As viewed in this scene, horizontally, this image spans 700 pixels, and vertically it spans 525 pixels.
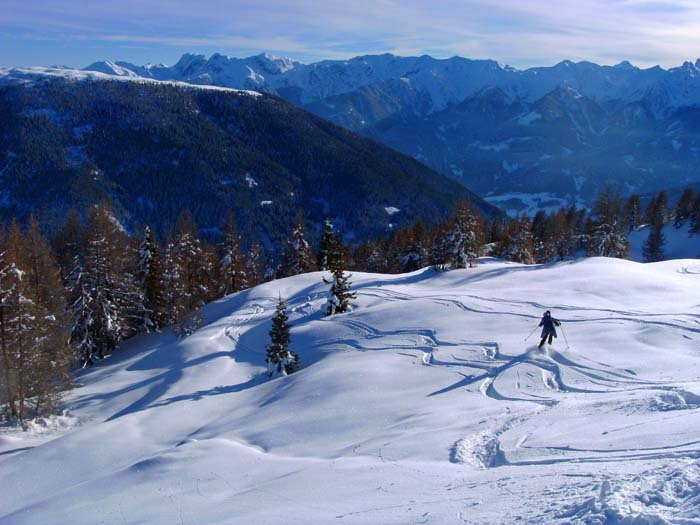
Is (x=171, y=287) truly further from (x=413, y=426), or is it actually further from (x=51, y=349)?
(x=413, y=426)

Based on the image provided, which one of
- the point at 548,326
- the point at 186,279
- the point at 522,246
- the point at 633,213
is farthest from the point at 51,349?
the point at 633,213

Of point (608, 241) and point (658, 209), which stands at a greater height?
point (658, 209)

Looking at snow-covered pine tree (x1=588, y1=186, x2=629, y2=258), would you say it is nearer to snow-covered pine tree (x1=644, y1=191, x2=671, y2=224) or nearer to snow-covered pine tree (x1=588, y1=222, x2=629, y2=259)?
snow-covered pine tree (x1=588, y1=222, x2=629, y2=259)

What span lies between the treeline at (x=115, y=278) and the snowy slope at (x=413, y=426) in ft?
9.71

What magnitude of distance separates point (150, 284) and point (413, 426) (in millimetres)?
32879

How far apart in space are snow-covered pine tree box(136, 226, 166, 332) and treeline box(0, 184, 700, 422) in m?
0.08

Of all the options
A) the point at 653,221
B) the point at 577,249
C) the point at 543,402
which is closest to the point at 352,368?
the point at 543,402

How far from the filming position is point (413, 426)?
12.3 meters

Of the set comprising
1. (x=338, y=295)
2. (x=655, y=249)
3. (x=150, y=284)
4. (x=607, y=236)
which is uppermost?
(x=607, y=236)

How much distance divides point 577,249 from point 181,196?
151 metres

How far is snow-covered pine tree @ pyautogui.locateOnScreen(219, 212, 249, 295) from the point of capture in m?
50.5

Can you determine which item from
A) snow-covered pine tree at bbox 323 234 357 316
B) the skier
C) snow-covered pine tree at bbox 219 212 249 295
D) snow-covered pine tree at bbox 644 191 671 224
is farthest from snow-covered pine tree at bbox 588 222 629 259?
the skier

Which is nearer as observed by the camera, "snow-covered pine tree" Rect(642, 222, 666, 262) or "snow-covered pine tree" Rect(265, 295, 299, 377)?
"snow-covered pine tree" Rect(265, 295, 299, 377)

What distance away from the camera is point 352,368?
19109 millimetres
